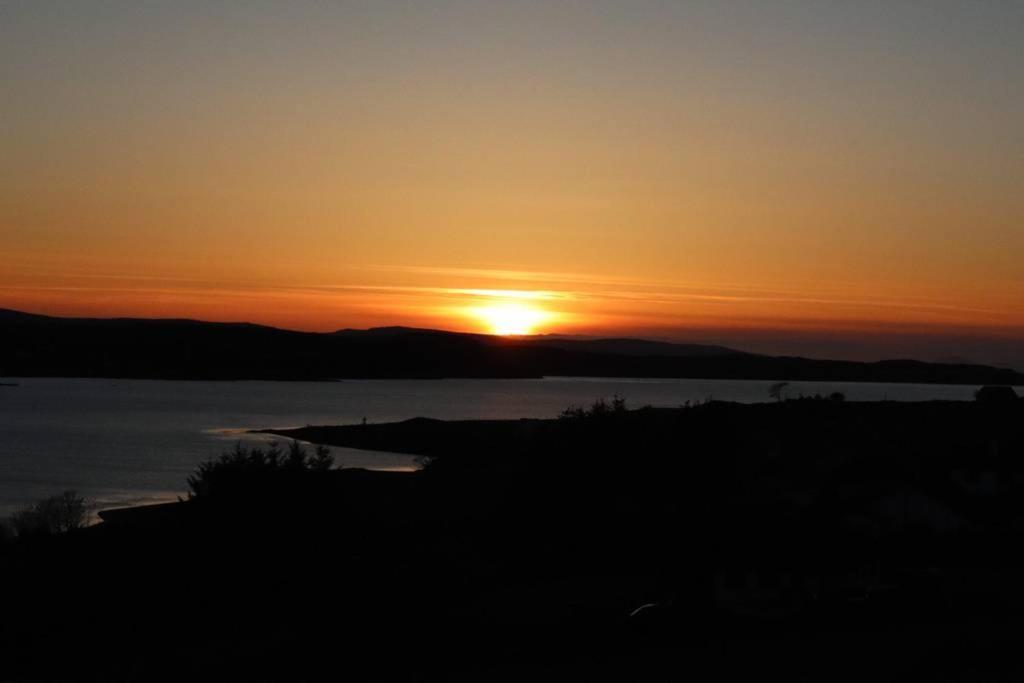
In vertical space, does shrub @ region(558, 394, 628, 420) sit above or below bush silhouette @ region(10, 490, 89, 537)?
above

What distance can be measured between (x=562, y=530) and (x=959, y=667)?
75.3 feet

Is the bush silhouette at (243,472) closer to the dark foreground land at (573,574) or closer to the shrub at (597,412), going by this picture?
the dark foreground land at (573,574)

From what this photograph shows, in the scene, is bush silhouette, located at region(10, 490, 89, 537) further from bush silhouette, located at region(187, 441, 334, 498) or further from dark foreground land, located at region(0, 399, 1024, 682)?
bush silhouette, located at region(187, 441, 334, 498)

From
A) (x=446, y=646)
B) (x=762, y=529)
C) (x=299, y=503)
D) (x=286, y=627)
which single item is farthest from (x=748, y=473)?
(x=446, y=646)

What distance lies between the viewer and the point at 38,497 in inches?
2092

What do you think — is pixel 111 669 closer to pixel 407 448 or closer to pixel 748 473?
pixel 748 473

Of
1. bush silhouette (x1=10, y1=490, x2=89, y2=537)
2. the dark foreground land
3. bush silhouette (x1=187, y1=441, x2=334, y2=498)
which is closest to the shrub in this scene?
the dark foreground land

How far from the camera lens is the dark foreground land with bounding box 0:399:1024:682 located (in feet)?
57.0

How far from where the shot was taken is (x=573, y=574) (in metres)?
32.2

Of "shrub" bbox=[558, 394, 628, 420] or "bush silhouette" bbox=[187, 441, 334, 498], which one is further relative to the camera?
"shrub" bbox=[558, 394, 628, 420]

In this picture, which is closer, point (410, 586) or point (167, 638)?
point (167, 638)

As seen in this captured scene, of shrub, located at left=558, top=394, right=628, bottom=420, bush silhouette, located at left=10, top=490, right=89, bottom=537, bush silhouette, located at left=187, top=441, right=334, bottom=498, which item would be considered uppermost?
shrub, located at left=558, top=394, right=628, bottom=420

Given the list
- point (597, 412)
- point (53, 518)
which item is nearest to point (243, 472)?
point (53, 518)

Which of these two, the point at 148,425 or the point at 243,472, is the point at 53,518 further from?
the point at 148,425
